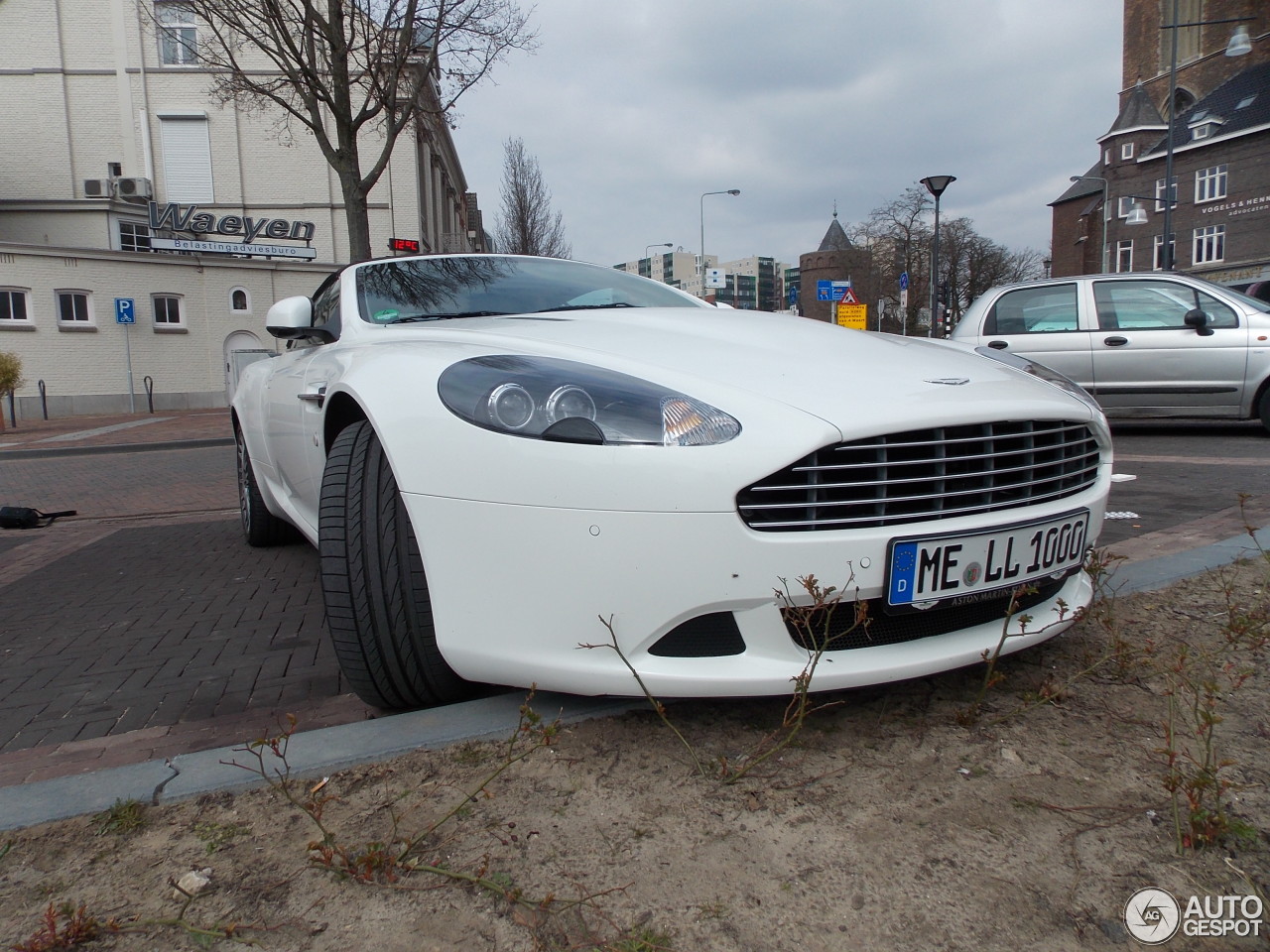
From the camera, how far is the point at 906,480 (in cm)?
172

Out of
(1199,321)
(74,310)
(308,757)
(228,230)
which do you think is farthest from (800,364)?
(228,230)

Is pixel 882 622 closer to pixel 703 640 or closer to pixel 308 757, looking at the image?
pixel 703 640

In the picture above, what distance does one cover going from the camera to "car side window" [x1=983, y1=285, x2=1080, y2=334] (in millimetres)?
8062

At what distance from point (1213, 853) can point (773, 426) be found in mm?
1018

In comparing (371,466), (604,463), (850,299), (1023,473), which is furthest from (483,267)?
(850,299)

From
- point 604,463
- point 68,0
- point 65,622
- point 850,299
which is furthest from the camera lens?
point 68,0

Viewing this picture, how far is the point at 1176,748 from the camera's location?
183 centimetres

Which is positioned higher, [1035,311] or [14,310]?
[14,310]

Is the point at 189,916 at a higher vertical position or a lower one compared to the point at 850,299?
lower

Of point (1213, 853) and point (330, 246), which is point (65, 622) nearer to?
point (1213, 853)

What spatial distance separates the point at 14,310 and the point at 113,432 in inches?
335

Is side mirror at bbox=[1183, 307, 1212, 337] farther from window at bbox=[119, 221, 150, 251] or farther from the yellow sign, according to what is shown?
window at bbox=[119, 221, 150, 251]

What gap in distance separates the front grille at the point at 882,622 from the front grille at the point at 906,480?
18cm

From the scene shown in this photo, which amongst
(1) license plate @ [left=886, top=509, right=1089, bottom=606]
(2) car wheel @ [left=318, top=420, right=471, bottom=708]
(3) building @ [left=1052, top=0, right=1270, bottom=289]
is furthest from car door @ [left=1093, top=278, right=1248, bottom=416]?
(3) building @ [left=1052, top=0, right=1270, bottom=289]
